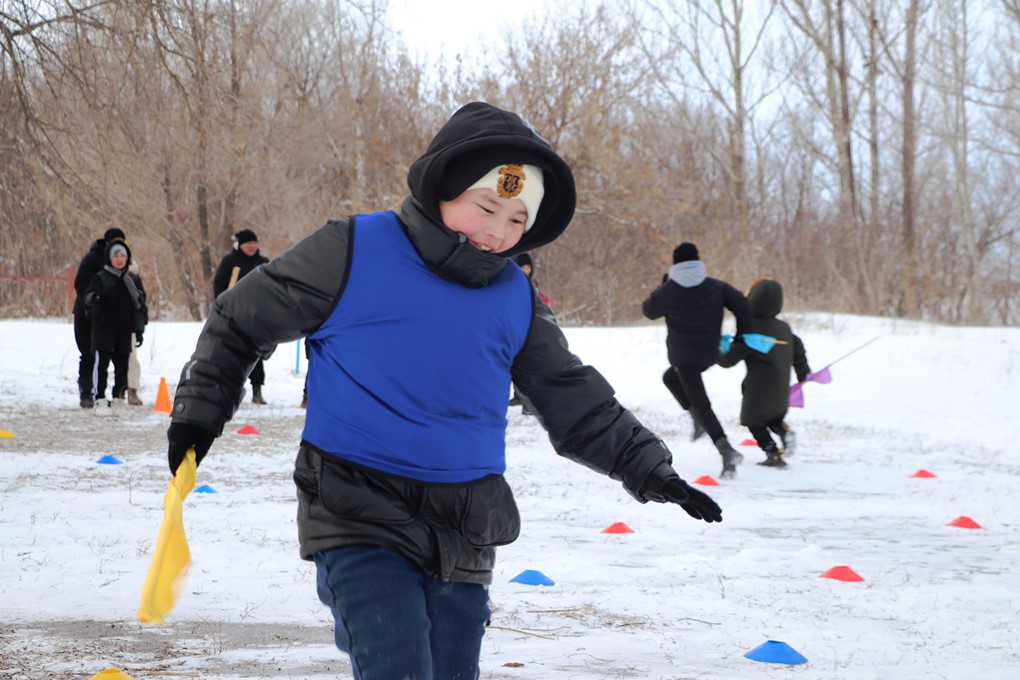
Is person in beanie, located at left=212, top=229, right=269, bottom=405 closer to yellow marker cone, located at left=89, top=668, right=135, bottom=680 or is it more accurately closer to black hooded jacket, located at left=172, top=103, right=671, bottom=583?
yellow marker cone, located at left=89, top=668, right=135, bottom=680

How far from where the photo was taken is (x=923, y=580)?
6.16 metres

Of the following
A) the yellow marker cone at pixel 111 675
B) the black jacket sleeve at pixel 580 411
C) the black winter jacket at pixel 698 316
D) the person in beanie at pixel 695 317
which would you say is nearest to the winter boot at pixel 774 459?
the person in beanie at pixel 695 317

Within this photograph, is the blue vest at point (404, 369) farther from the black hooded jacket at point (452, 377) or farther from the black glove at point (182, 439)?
the black glove at point (182, 439)

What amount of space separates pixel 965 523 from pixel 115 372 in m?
9.41

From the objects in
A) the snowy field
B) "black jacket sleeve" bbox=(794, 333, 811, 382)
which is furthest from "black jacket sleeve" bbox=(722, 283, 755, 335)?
the snowy field

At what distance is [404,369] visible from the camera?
270 centimetres

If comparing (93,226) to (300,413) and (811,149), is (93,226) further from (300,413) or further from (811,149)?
(811,149)

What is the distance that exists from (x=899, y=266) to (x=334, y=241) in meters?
28.0

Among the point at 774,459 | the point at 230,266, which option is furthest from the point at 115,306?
the point at 774,459

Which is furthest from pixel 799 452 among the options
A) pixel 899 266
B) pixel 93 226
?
pixel 899 266

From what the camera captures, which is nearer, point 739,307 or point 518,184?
point 518,184

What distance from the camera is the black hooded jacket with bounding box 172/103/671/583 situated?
2.66 m

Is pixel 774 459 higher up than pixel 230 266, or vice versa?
pixel 230 266

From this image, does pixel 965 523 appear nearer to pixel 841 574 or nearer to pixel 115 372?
pixel 841 574
